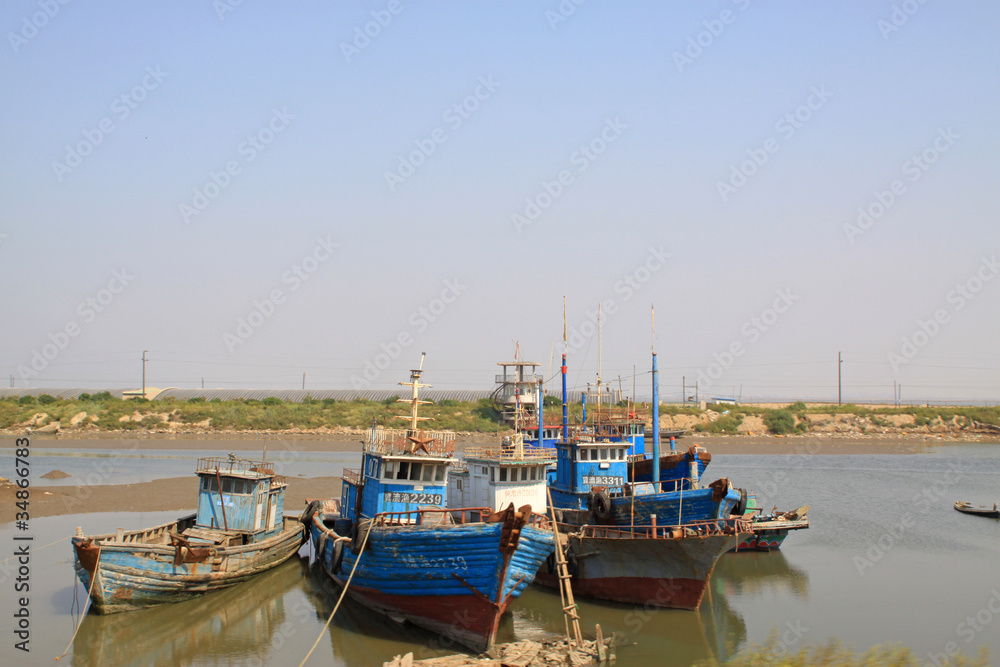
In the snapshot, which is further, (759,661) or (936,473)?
(936,473)

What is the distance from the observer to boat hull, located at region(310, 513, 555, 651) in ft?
62.4

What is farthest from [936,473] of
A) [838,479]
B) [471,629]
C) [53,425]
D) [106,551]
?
[53,425]

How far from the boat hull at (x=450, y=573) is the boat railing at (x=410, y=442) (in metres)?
3.06

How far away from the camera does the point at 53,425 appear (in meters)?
82.1

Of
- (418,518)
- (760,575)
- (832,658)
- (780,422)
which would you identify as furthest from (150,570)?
(780,422)

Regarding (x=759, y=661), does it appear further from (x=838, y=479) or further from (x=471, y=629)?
(x=838, y=479)

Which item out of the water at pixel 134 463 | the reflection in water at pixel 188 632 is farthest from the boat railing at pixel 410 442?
the water at pixel 134 463

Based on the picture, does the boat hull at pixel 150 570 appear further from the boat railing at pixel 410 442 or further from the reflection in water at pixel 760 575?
the reflection in water at pixel 760 575

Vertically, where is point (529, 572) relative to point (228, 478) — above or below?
below

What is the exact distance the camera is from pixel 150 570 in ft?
69.3

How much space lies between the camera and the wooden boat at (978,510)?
39156mm

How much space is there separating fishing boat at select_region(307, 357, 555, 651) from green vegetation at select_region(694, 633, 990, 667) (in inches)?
203

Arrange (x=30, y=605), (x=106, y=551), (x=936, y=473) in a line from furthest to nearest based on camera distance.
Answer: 1. (x=936, y=473)
2. (x=30, y=605)
3. (x=106, y=551)

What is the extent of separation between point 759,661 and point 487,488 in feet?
32.9
